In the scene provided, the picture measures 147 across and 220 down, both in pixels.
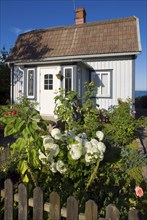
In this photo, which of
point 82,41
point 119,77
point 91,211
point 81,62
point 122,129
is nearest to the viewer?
point 91,211

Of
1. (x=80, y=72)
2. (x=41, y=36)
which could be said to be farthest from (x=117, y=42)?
(x=41, y=36)

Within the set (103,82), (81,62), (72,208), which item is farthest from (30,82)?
(72,208)

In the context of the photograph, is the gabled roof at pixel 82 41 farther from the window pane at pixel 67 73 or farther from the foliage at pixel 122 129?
the foliage at pixel 122 129

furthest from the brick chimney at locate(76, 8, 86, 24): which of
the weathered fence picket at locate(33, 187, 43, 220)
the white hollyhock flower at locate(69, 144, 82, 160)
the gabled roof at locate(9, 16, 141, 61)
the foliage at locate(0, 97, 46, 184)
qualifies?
the weathered fence picket at locate(33, 187, 43, 220)

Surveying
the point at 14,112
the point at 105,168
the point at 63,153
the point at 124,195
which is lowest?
the point at 124,195

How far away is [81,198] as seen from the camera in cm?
243

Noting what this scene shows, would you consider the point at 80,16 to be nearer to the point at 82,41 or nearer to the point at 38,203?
the point at 82,41

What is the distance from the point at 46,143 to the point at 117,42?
10326mm

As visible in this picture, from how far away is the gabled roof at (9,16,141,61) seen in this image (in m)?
11.5

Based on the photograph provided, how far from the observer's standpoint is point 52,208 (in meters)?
1.95

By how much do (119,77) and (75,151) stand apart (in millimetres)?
9671

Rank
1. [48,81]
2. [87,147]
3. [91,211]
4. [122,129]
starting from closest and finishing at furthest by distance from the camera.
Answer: [91,211] < [87,147] < [122,129] < [48,81]

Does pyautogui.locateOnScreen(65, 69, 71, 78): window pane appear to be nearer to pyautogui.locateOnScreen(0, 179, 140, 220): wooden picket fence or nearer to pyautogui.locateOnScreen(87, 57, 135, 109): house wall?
pyautogui.locateOnScreen(87, 57, 135, 109): house wall

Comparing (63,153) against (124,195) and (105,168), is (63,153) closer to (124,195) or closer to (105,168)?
(105,168)
